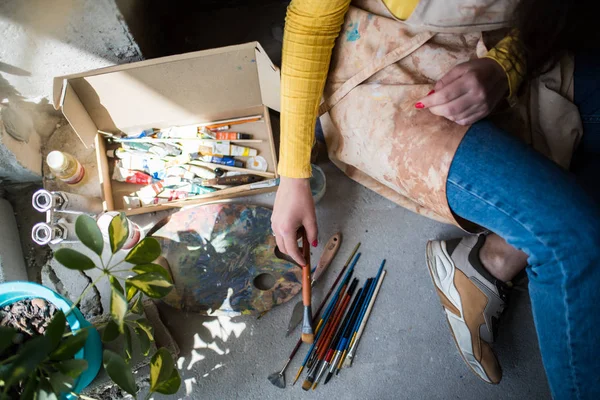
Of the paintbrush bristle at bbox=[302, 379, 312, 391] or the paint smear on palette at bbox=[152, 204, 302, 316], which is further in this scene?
the paint smear on palette at bbox=[152, 204, 302, 316]

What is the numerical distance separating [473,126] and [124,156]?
1184 mm

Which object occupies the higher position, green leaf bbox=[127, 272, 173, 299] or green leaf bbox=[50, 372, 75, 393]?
green leaf bbox=[127, 272, 173, 299]

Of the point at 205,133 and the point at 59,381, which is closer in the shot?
the point at 59,381

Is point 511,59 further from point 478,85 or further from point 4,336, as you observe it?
point 4,336

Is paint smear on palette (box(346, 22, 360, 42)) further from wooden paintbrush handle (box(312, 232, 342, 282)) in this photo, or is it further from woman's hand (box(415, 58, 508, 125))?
wooden paintbrush handle (box(312, 232, 342, 282))

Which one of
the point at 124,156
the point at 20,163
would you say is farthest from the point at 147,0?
the point at 20,163

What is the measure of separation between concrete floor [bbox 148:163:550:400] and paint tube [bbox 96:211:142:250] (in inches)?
10.6

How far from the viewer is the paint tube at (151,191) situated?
4.76 ft

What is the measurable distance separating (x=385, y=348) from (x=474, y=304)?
1.04ft

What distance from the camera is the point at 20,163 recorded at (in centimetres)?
143

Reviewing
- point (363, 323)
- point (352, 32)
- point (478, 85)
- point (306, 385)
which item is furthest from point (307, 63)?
point (306, 385)

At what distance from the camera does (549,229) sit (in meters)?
0.80

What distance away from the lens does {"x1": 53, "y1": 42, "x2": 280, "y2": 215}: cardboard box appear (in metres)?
1.27

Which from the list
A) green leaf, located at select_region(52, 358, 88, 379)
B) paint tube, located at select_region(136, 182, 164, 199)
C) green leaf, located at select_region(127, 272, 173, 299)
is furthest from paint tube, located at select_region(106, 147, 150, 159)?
green leaf, located at select_region(52, 358, 88, 379)
